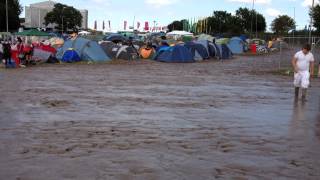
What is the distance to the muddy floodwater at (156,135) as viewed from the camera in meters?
7.02

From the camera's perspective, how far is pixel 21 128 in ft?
33.6

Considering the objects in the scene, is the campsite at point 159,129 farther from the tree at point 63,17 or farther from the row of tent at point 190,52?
the tree at point 63,17

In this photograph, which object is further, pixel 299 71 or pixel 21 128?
pixel 299 71

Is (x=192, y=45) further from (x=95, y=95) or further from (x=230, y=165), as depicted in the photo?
(x=230, y=165)

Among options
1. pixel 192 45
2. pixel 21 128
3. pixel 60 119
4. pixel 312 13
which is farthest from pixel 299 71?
pixel 312 13

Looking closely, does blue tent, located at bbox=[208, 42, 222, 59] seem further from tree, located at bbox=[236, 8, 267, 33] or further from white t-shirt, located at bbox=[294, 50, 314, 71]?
tree, located at bbox=[236, 8, 267, 33]

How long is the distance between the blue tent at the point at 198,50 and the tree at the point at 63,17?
341 feet

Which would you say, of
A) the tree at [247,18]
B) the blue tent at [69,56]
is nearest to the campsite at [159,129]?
the blue tent at [69,56]

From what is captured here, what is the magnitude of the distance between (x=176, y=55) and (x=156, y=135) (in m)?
31.4

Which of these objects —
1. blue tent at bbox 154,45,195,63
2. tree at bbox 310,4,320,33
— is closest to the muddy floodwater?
blue tent at bbox 154,45,195,63

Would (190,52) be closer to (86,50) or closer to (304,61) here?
(86,50)

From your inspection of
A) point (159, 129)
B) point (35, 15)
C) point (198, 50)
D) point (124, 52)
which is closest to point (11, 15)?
point (35, 15)

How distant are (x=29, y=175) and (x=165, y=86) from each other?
539 inches

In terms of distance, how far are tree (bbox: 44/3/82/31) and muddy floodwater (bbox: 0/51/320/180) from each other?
130202mm
